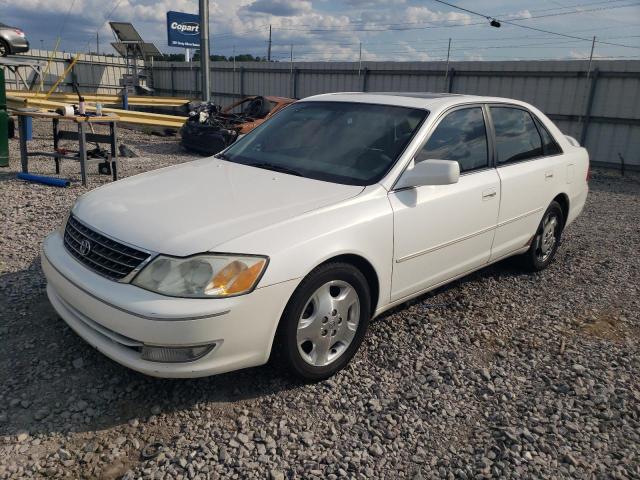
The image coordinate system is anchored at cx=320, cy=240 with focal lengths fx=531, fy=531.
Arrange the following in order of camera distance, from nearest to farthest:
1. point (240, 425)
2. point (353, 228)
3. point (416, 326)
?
point (240, 425) → point (353, 228) → point (416, 326)

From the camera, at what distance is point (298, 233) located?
2768 millimetres

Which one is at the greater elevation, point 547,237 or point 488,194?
point 488,194

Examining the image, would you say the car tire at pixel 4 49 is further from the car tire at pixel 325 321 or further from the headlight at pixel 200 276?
the car tire at pixel 325 321

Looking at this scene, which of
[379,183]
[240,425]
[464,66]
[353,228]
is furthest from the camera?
[464,66]

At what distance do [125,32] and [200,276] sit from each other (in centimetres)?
2385

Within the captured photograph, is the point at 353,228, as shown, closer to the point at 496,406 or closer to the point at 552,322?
the point at 496,406

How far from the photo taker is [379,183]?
3.29 metres

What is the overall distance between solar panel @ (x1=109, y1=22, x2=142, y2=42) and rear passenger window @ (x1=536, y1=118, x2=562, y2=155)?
22.1 m

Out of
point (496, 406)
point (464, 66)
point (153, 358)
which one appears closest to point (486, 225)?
point (496, 406)

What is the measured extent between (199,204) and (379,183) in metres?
1.10

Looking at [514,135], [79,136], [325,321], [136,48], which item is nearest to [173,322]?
[325,321]

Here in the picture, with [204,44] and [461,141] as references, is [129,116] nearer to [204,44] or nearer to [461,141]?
[204,44]

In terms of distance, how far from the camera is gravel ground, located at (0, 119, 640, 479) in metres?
2.47

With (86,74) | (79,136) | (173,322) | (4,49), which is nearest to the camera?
(173,322)
